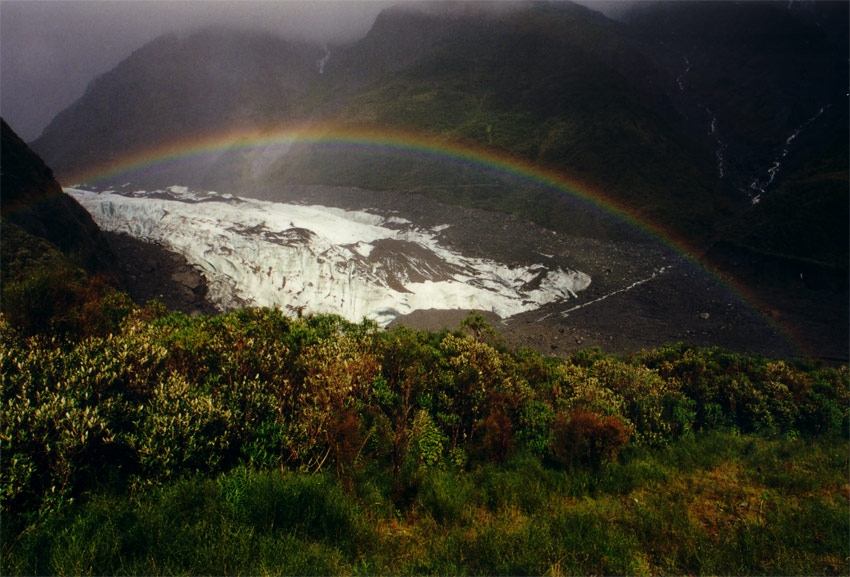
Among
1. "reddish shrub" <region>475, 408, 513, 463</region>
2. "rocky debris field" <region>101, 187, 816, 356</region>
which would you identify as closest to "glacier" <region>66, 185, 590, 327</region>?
"rocky debris field" <region>101, 187, 816, 356</region>

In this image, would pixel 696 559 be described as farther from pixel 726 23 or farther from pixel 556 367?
pixel 726 23

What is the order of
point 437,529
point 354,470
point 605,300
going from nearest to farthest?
point 437,529
point 354,470
point 605,300

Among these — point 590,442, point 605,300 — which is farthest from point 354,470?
point 605,300

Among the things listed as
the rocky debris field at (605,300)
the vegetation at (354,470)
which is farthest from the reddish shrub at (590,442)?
the rocky debris field at (605,300)

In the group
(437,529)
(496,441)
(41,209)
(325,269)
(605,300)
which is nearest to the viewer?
(437,529)

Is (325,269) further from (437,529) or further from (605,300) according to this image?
(437,529)

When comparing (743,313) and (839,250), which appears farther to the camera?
(839,250)

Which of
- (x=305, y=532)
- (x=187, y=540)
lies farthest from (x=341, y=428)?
(x=187, y=540)
